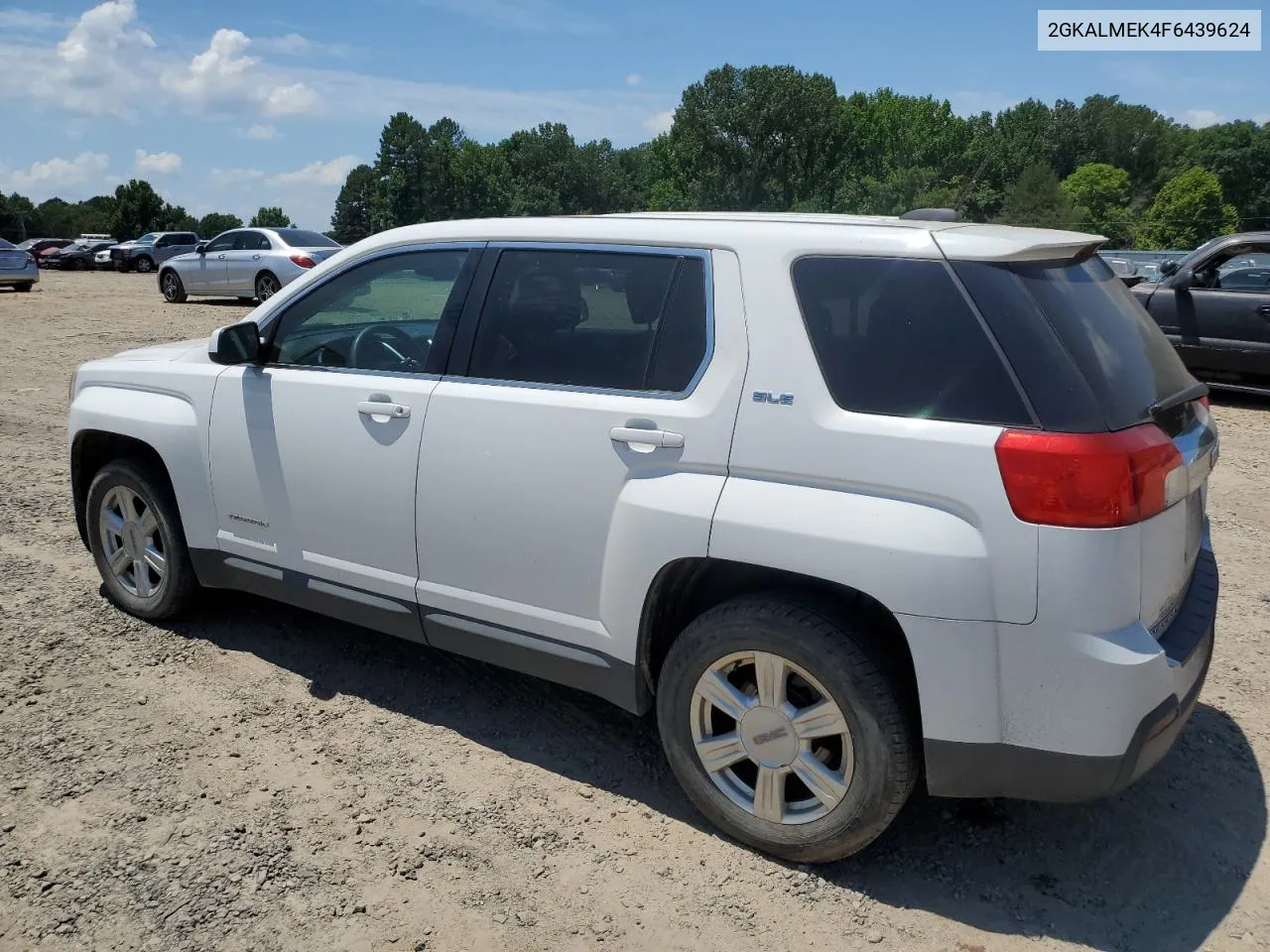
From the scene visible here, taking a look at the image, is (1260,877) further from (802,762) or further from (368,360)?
(368,360)

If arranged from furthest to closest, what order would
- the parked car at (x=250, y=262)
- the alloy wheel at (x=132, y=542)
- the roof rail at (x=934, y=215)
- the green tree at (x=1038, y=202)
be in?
the green tree at (x=1038, y=202) → the parked car at (x=250, y=262) → the alloy wheel at (x=132, y=542) → the roof rail at (x=934, y=215)

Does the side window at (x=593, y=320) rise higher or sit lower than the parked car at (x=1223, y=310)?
higher

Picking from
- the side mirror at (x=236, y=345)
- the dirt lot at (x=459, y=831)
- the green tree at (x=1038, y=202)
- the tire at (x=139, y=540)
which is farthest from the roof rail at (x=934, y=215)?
the green tree at (x=1038, y=202)

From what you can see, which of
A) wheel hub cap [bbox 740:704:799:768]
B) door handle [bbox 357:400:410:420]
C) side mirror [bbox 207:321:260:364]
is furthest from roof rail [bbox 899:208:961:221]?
side mirror [bbox 207:321:260:364]

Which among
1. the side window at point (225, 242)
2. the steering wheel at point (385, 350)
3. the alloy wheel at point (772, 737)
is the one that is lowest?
the alloy wheel at point (772, 737)

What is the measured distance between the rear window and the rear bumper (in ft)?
2.21

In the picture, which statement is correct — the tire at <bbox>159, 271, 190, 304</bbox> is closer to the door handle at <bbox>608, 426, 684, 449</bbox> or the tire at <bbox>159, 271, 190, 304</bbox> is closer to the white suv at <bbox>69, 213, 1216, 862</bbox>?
the white suv at <bbox>69, 213, 1216, 862</bbox>

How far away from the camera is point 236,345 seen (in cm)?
412

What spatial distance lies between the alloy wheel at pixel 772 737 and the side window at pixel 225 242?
1972 centimetres

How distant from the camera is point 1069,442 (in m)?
2.57

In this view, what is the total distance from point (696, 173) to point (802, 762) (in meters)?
109

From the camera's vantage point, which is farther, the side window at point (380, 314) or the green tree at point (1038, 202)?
the green tree at point (1038, 202)

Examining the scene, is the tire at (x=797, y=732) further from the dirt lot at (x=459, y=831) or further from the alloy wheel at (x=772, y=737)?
the dirt lot at (x=459, y=831)

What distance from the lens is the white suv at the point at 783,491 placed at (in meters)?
2.63
